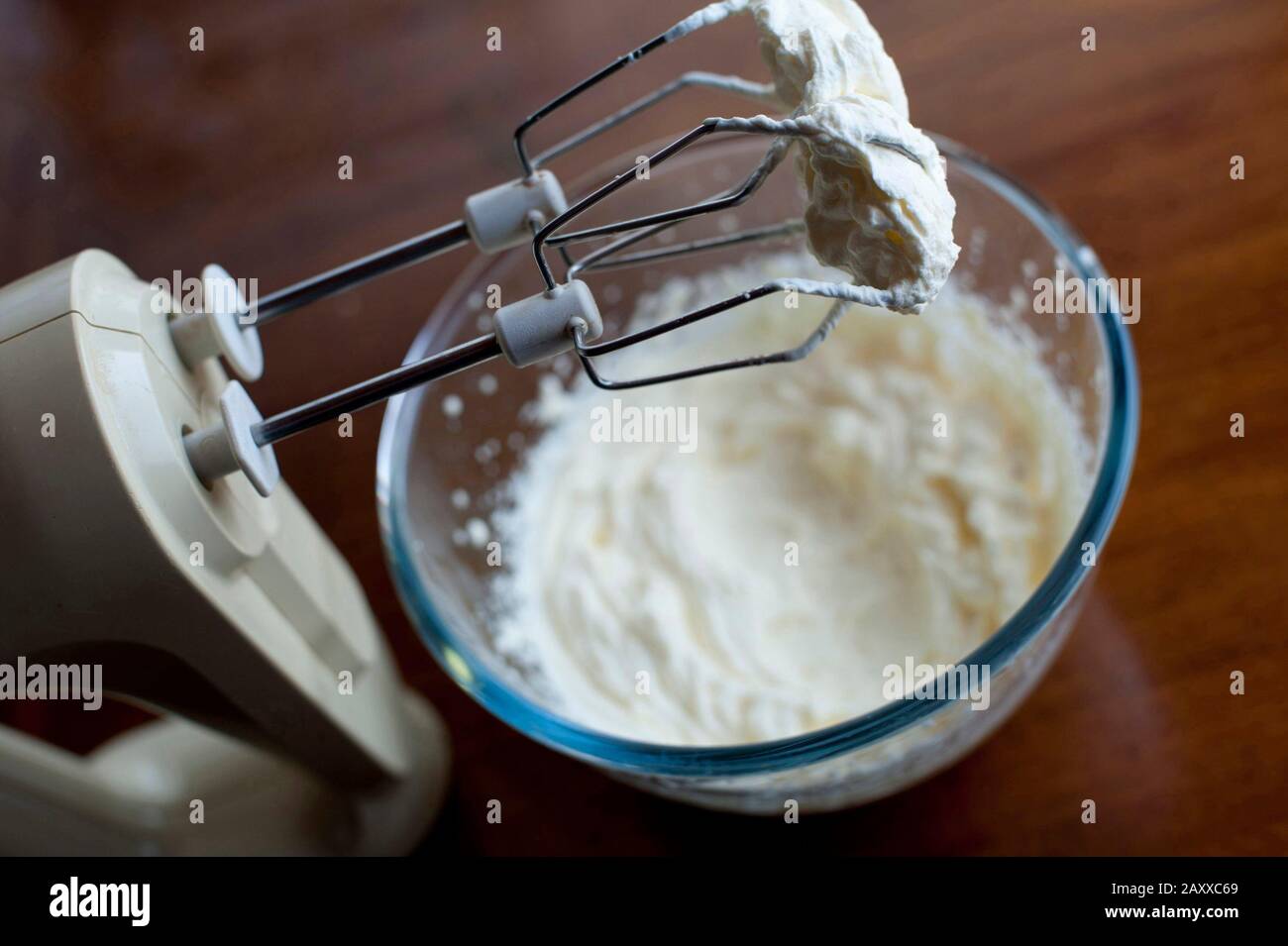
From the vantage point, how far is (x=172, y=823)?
0.68 metres

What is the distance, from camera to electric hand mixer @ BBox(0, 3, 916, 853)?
43 cm

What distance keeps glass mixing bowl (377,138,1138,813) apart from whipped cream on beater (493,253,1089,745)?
Result: 2 centimetres

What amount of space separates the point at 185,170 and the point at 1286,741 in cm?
84

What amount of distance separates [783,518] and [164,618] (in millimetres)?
363

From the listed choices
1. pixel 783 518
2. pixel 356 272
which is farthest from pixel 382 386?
pixel 783 518

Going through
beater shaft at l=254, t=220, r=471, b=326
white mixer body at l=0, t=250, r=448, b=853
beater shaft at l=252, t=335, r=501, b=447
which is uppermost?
beater shaft at l=254, t=220, r=471, b=326

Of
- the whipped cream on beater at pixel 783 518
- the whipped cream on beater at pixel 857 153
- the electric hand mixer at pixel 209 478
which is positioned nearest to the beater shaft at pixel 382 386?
the electric hand mixer at pixel 209 478

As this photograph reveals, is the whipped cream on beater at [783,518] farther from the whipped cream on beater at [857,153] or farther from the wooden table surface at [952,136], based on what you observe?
the whipped cream on beater at [857,153]

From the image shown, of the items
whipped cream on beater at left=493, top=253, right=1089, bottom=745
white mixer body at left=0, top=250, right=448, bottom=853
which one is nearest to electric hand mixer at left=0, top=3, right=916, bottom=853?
white mixer body at left=0, top=250, right=448, bottom=853

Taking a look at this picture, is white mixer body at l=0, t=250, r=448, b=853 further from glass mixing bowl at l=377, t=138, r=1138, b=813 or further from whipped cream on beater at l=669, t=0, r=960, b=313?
whipped cream on beater at l=669, t=0, r=960, b=313

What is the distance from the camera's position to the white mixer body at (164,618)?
1.43 feet

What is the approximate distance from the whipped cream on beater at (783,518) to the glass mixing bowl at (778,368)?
2cm

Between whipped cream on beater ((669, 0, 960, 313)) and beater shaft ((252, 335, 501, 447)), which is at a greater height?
whipped cream on beater ((669, 0, 960, 313))

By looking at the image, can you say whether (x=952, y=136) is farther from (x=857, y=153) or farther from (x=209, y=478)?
(x=209, y=478)
